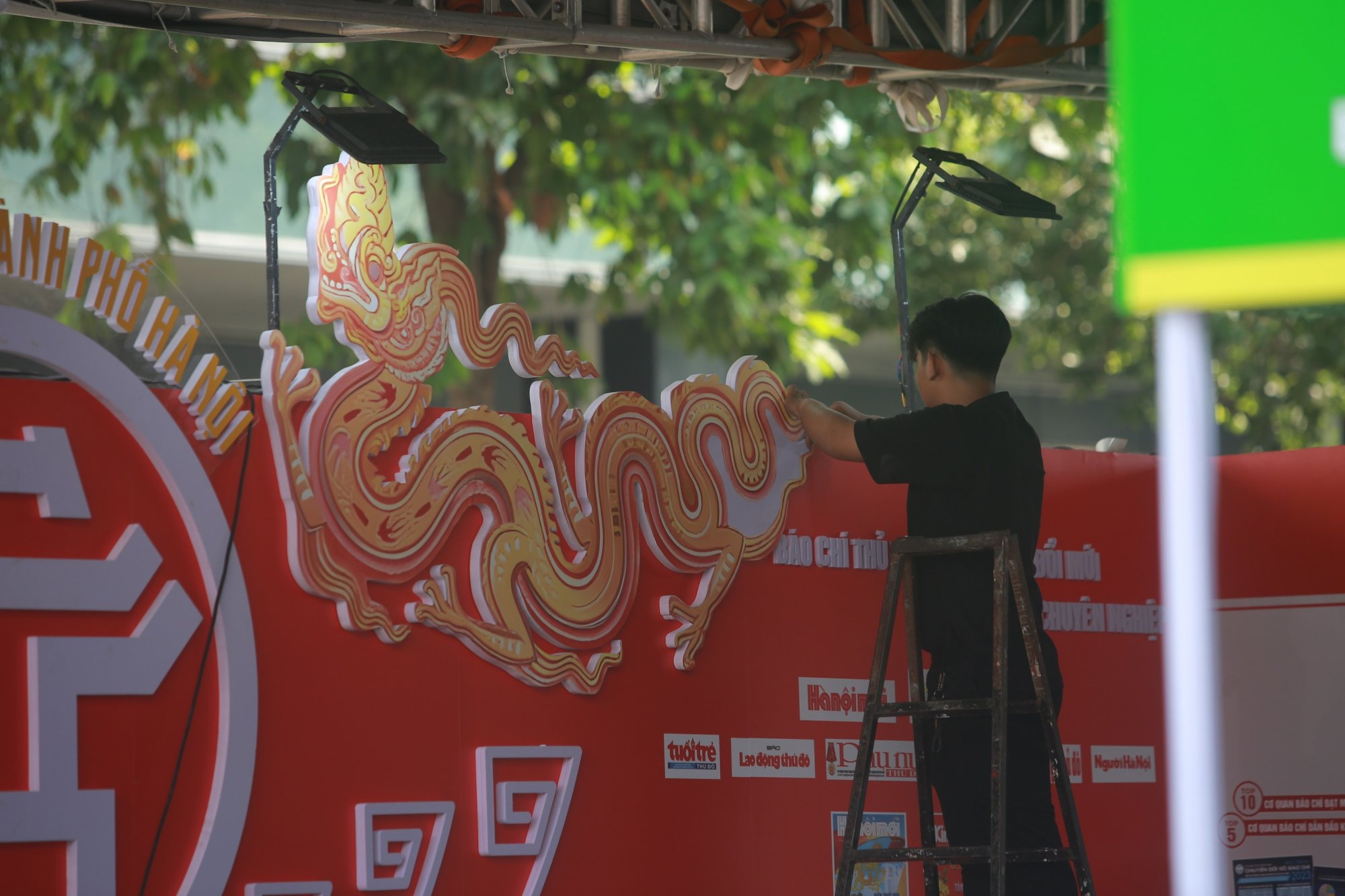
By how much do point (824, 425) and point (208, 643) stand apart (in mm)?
1842

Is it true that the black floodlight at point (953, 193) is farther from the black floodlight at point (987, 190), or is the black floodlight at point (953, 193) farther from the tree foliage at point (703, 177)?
the tree foliage at point (703, 177)

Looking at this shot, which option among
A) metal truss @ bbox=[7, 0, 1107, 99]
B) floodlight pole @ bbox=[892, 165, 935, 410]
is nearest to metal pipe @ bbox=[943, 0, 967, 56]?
metal truss @ bbox=[7, 0, 1107, 99]

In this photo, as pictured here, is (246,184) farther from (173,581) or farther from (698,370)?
(173,581)

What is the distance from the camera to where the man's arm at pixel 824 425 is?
15.5ft

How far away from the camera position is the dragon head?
421 cm

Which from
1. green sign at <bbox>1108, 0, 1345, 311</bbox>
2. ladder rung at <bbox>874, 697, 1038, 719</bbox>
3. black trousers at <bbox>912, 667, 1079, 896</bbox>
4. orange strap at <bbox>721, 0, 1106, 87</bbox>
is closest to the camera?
green sign at <bbox>1108, 0, 1345, 311</bbox>

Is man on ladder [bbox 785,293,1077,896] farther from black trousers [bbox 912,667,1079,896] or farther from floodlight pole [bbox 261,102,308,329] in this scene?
floodlight pole [bbox 261,102,308,329]

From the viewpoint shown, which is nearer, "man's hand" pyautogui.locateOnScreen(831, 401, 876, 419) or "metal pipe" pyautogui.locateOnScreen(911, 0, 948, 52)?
"man's hand" pyautogui.locateOnScreen(831, 401, 876, 419)

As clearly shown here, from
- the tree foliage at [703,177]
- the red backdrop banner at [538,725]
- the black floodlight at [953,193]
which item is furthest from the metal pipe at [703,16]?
the tree foliage at [703,177]

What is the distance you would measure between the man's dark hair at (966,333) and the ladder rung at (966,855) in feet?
4.15

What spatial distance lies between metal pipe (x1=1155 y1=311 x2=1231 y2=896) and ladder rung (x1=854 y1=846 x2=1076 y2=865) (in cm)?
238

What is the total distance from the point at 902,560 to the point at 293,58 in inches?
235

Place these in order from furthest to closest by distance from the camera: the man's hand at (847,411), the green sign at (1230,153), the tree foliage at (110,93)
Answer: the tree foliage at (110,93) < the man's hand at (847,411) < the green sign at (1230,153)

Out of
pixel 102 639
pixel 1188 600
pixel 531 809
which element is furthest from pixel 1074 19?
pixel 1188 600
